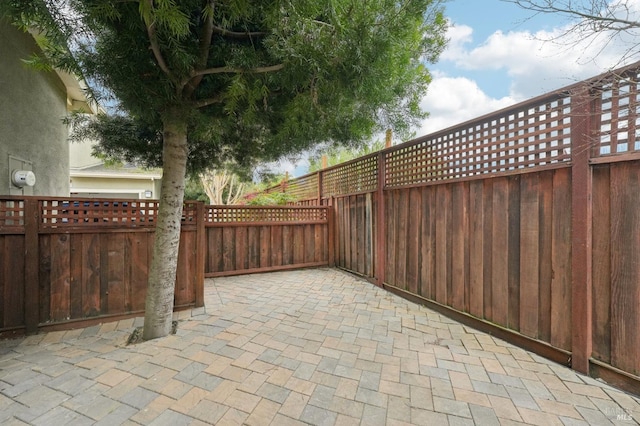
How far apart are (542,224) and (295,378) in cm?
232

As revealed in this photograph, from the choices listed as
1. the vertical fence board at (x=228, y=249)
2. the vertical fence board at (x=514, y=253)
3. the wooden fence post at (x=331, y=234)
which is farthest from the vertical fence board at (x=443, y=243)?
the vertical fence board at (x=228, y=249)

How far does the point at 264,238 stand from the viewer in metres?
5.26

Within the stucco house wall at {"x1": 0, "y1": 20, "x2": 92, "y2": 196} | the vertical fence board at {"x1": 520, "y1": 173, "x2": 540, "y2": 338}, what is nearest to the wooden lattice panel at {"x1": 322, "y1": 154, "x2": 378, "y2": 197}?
the vertical fence board at {"x1": 520, "y1": 173, "x2": 540, "y2": 338}

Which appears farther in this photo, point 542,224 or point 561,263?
point 542,224

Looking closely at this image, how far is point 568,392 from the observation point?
5.74 feet

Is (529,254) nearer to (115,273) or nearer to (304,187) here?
(115,273)

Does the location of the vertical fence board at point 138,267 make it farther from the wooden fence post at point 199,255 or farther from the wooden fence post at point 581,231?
the wooden fence post at point 581,231

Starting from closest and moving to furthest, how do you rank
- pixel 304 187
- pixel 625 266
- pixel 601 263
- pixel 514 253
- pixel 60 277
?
pixel 625 266
pixel 601 263
pixel 514 253
pixel 60 277
pixel 304 187

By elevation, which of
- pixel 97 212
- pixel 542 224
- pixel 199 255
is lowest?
pixel 199 255

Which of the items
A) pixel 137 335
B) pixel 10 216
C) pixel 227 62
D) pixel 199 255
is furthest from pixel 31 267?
pixel 227 62

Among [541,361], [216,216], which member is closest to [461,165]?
[541,361]

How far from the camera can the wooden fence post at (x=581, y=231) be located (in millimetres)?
1936

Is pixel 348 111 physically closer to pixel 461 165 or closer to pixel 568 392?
pixel 461 165

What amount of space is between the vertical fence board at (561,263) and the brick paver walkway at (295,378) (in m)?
0.27
